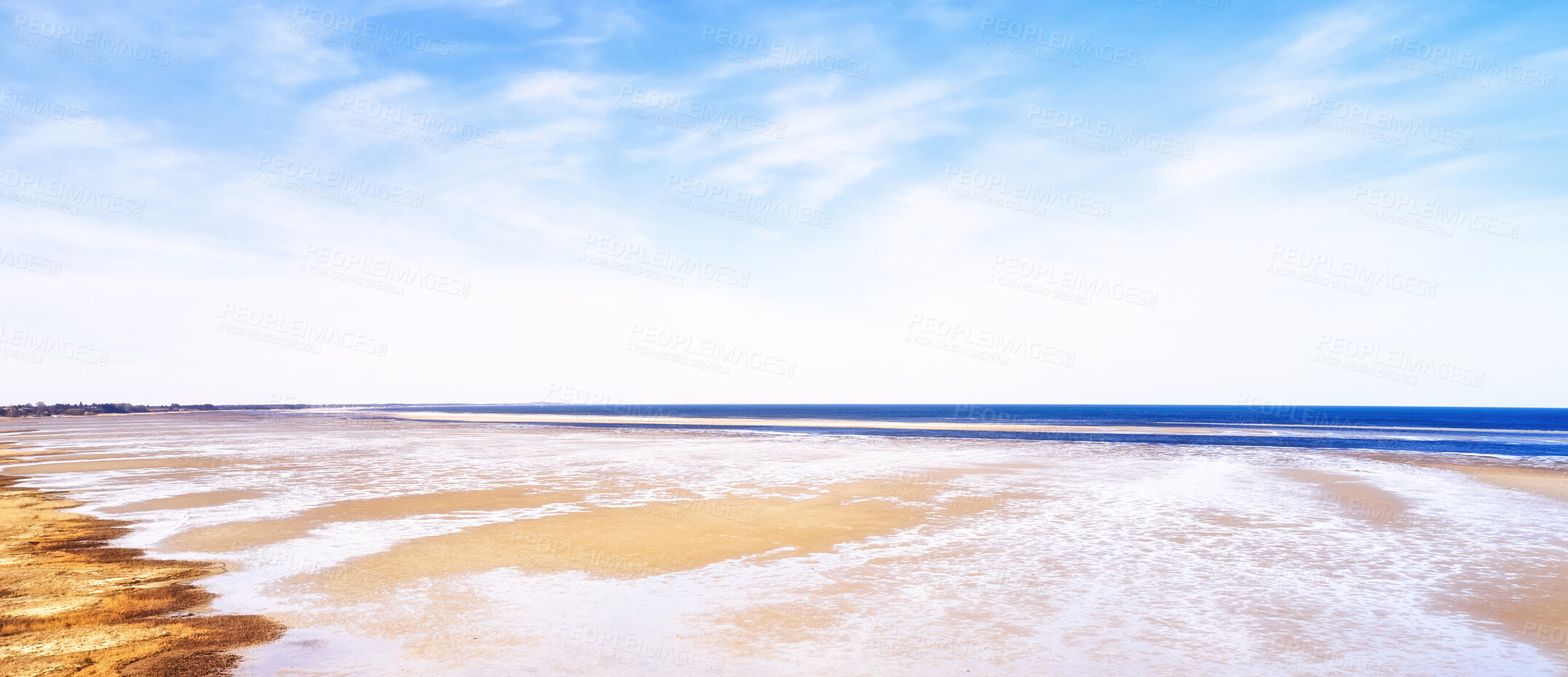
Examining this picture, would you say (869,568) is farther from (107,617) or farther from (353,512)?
(353,512)

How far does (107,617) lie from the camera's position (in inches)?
305

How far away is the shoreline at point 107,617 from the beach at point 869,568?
338 millimetres

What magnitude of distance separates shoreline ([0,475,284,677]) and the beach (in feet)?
1.11

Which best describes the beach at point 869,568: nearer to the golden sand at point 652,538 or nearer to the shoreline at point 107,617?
the golden sand at point 652,538

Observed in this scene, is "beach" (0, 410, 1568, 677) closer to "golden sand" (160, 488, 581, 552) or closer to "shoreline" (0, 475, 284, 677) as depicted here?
"golden sand" (160, 488, 581, 552)

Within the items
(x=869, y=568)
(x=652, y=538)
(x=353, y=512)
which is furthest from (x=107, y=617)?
(x=869, y=568)

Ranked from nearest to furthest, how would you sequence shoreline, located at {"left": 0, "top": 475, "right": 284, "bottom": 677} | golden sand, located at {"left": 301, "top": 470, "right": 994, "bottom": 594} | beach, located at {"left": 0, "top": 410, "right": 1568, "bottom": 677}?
shoreline, located at {"left": 0, "top": 475, "right": 284, "bottom": 677}
beach, located at {"left": 0, "top": 410, "right": 1568, "bottom": 677}
golden sand, located at {"left": 301, "top": 470, "right": 994, "bottom": 594}

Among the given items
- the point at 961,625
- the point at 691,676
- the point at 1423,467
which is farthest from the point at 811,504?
the point at 1423,467

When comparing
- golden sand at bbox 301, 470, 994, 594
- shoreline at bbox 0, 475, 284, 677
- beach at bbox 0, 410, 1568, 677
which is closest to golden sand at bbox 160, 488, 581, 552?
beach at bbox 0, 410, 1568, 677

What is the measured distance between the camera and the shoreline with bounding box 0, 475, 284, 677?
6.49 metres

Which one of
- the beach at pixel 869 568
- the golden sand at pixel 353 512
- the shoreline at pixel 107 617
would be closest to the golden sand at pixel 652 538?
the beach at pixel 869 568

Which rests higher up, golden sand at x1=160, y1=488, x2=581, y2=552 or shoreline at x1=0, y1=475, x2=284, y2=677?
shoreline at x1=0, y1=475, x2=284, y2=677

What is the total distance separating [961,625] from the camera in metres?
7.82

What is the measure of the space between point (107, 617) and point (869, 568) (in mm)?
8813
